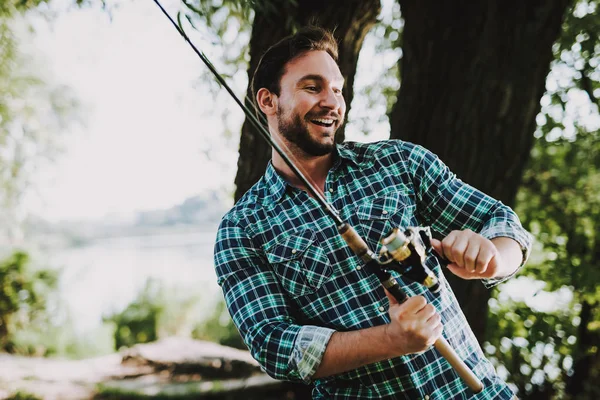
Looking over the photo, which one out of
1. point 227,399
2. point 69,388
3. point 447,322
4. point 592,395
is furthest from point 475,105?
point 69,388

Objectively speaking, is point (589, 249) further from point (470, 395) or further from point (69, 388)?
point (69, 388)

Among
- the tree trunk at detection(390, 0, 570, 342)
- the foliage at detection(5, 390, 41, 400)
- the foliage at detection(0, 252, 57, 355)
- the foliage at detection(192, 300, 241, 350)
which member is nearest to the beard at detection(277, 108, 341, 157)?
the tree trunk at detection(390, 0, 570, 342)

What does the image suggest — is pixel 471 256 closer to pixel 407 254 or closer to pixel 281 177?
pixel 407 254

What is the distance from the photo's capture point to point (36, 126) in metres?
9.57

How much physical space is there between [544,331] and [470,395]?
262cm

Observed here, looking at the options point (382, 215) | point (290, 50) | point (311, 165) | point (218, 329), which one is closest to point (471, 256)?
point (382, 215)

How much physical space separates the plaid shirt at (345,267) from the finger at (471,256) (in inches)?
11.3

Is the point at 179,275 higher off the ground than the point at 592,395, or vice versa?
the point at 179,275

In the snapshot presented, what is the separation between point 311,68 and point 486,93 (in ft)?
4.15

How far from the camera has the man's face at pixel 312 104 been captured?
2.00m

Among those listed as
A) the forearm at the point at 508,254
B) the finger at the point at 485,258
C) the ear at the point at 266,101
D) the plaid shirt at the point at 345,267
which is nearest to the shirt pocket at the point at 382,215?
the plaid shirt at the point at 345,267

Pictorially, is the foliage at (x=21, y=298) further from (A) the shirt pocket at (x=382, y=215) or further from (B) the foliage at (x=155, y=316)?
(A) the shirt pocket at (x=382, y=215)

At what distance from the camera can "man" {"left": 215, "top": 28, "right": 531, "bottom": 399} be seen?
158 cm

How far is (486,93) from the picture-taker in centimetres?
292
